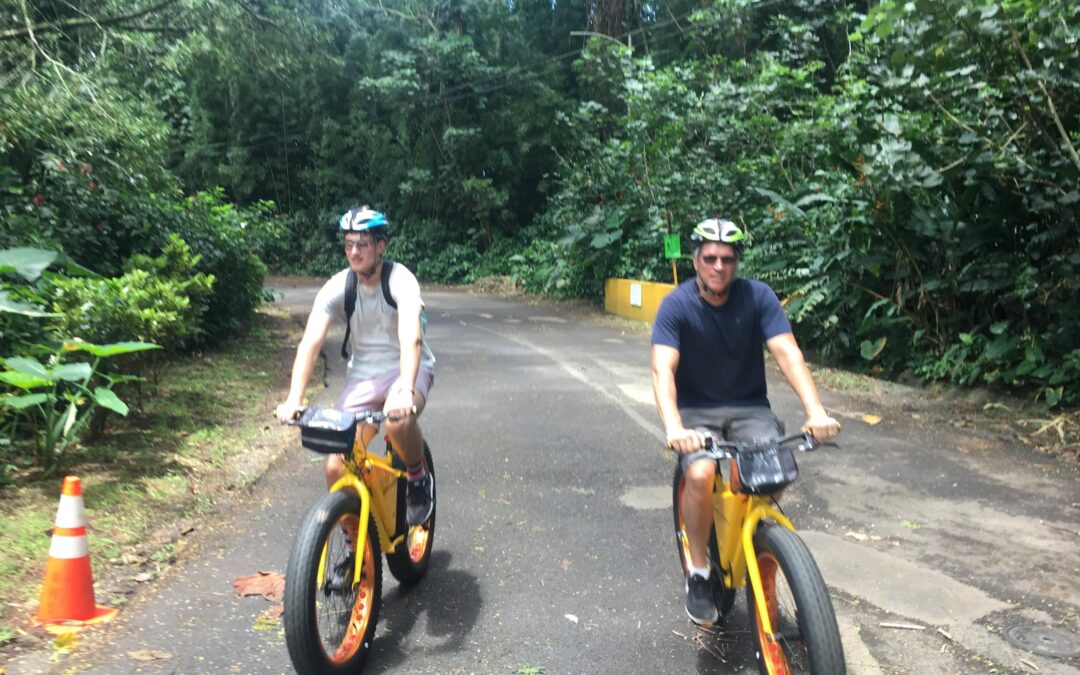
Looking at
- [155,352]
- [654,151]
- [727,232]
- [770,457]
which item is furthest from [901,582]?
[654,151]

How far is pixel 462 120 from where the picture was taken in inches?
1227

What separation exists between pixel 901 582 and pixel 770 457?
1.95m

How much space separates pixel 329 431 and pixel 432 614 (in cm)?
124

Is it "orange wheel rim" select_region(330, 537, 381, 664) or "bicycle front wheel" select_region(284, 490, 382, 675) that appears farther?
"orange wheel rim" select_region(330, 537, 381, 664)

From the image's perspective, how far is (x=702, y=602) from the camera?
3.85m

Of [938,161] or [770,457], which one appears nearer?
[770,457]

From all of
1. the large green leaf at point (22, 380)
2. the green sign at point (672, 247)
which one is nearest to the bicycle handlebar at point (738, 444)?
the large green leaf at point (22, 380)

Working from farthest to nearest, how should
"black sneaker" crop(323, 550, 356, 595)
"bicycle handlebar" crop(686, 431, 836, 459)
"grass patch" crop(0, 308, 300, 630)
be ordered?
1. "grass patch" crop(0, 308, 300, 630)
2. "black sneaker" crop(323, 550, 356, 595)
3. "bicycle handlebar" crop(686, 431, 836, 459)

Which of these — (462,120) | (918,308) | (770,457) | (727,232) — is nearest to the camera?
(770,457)

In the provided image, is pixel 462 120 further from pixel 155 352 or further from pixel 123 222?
pixel 155 352

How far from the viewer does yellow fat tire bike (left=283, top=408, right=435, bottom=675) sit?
3.26m

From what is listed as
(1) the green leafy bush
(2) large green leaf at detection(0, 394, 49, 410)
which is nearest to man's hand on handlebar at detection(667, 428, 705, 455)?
(2) large green leaf at detection(0, 394, 49, 410)

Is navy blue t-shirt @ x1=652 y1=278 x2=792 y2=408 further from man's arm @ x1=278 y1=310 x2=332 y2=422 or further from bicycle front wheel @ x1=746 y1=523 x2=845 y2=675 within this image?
man's arm @ x1=278 y1=310 x2=332 y2=422

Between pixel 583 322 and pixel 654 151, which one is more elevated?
pixel 654 151
